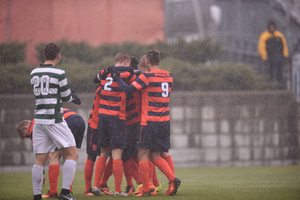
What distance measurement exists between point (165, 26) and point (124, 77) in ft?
18.4

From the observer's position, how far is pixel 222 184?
6.71 meters

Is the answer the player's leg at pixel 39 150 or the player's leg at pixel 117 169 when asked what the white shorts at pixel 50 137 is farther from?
the player's leg at pixel 117 169

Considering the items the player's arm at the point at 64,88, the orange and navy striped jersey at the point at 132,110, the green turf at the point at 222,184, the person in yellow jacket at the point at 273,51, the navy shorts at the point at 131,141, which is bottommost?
the green turf at the point at 222,184

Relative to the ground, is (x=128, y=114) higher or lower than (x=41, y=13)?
lower

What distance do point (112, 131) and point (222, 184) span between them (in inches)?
91.9

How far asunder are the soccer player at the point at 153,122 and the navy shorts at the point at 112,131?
0.23m

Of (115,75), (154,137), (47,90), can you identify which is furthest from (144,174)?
(47,90)

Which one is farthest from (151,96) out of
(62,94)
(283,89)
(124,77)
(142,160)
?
(283,89)

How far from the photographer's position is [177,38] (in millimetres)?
10516

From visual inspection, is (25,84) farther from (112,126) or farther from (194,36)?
(112,126)

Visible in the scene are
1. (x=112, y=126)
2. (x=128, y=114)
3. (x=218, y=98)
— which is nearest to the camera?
(x=112, y=126)

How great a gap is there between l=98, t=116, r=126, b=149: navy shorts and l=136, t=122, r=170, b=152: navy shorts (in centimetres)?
22

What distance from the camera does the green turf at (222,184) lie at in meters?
5.36

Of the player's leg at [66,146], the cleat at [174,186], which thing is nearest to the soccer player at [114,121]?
the cleat at [174,186]
